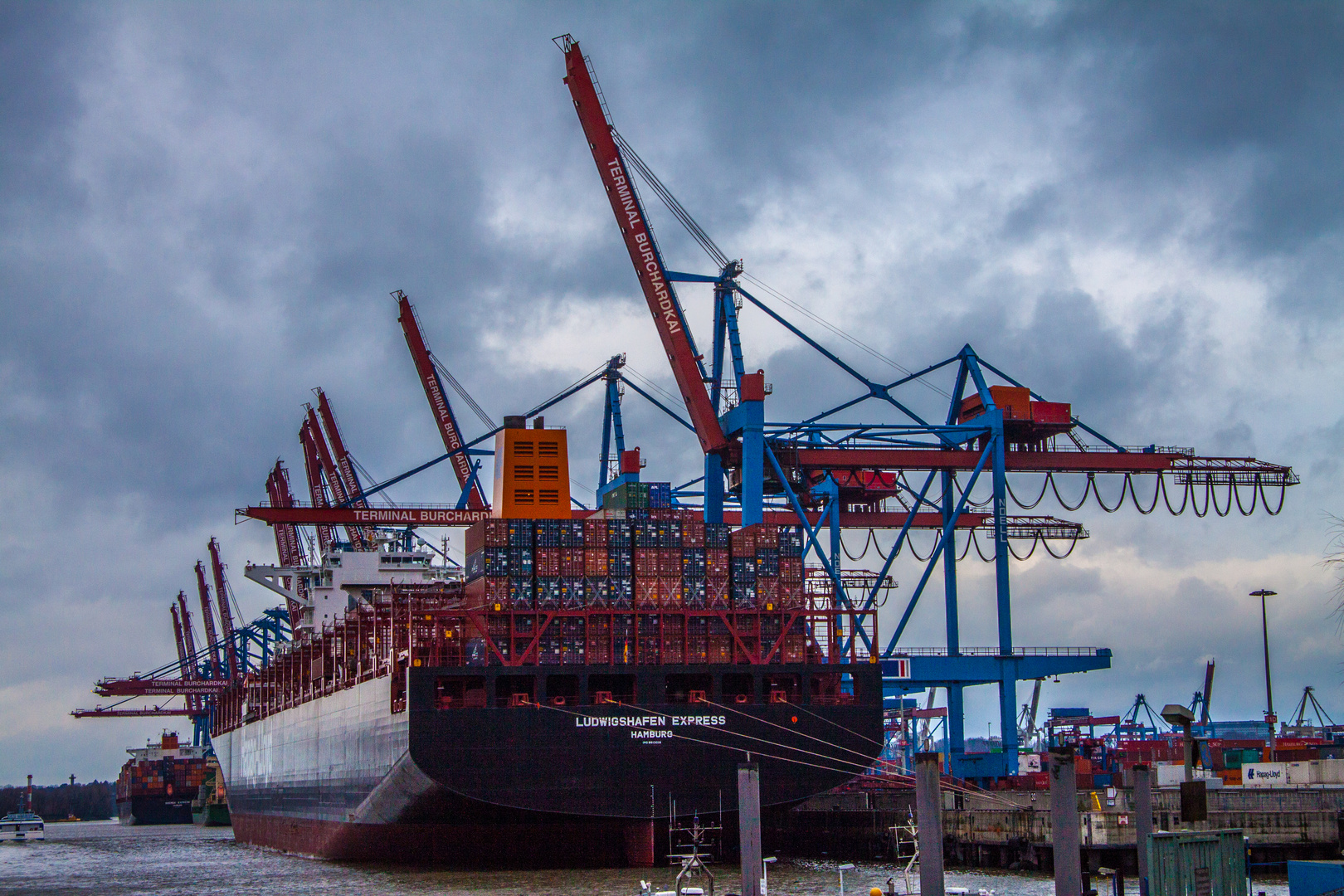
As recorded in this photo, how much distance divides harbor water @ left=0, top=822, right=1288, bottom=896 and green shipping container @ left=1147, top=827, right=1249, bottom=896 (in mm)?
6194

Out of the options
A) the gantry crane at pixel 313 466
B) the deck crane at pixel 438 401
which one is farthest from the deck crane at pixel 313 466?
the deck crane at pixel 438 401

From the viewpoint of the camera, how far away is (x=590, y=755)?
39.1 meters

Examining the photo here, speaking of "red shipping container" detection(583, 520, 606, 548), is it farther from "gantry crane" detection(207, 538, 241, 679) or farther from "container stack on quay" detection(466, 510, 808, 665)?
"gantry crane" detection(207, 538, 241, 679)

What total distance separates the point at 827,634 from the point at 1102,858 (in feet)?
32.1

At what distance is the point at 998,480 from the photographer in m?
55.6

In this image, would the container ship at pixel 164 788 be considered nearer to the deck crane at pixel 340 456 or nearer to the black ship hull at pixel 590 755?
the deck crane at pixel 340 456

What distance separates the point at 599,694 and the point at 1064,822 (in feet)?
60.9

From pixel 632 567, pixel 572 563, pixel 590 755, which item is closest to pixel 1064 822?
pixel 590 755

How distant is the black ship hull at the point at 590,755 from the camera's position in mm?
38812

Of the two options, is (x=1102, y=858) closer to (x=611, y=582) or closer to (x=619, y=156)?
(x=611, y=582)

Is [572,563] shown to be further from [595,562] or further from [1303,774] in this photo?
[1303,774]

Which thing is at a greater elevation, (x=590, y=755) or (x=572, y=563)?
(x=572, y=563)

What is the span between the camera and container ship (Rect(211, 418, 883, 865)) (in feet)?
128

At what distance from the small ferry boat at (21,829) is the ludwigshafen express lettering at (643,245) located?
60886mm
